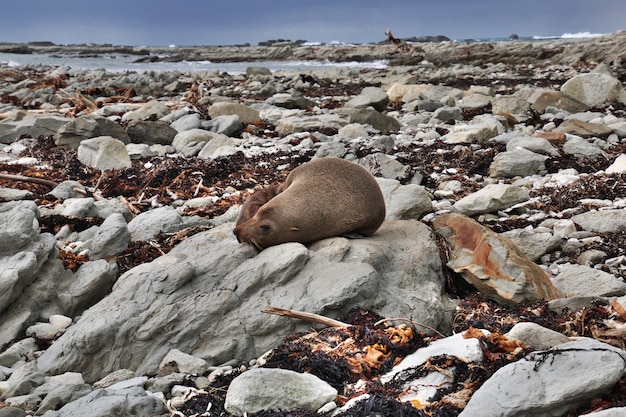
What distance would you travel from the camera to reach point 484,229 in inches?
232

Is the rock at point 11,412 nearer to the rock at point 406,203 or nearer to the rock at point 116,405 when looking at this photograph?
the rock at point 116,405

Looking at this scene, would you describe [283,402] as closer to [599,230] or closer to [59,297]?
[59,297]

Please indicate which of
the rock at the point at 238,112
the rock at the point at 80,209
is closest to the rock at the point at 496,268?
the rock at the point at 80,209

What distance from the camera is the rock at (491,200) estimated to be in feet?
25.2

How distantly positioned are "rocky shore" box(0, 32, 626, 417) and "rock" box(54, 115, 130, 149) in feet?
1.66

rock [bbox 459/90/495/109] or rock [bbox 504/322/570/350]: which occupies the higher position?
rock [bbox 459/90/495/109]

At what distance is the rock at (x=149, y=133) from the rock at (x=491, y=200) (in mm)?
6723

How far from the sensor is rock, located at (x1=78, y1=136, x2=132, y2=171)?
10.4 m

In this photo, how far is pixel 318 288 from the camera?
4.93 m

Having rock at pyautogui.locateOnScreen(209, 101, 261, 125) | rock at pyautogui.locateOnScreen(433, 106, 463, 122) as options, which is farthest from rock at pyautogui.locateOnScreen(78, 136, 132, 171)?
rock at pyautogui.locateOnScreen(433, 106, 463, 122)

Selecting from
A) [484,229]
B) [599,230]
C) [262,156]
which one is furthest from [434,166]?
[484,229]

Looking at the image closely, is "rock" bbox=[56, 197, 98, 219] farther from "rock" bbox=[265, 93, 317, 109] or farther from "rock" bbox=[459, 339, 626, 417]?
"rock" bbox=[265, 93, 317, 109]

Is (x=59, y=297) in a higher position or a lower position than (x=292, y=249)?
lower

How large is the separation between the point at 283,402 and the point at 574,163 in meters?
7.81
